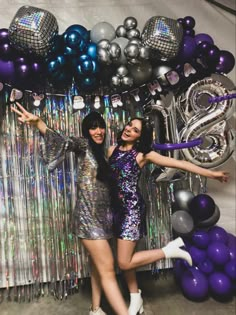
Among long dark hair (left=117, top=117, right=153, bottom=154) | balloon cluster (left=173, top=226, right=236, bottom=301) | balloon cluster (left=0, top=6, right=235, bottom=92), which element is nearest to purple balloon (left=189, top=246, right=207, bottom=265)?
balloon cluster (left=173, top=226, right=236, bottom=301)

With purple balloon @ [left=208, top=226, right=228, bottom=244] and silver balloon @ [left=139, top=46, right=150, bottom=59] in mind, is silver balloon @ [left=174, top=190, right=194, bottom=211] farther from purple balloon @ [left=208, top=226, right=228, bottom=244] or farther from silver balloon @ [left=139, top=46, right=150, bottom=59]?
silver balloon @ [left=139, top=46, right=150, bottom=59]

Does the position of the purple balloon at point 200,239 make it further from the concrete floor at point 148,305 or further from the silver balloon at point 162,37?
the silver balloon at point 162,37

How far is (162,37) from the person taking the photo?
237 cm

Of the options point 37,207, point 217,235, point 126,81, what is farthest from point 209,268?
point 126,81

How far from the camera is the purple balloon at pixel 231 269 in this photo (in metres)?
2.52

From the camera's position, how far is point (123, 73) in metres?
2.38

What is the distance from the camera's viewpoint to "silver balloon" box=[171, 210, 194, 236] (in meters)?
2.58

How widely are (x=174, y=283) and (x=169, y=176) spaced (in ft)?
2.66

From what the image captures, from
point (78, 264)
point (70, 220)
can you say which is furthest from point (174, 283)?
point (70, 220)

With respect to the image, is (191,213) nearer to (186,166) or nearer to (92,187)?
(186,166)

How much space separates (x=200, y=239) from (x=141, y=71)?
3.72 ft

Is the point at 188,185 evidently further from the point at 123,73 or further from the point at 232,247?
the point at 123,73

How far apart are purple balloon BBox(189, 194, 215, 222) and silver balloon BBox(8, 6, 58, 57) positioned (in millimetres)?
1318

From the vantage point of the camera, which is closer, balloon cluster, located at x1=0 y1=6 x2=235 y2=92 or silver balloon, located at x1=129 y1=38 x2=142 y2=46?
balloon cluster, located at x1=0 y1=6 x2=235 y2=92
